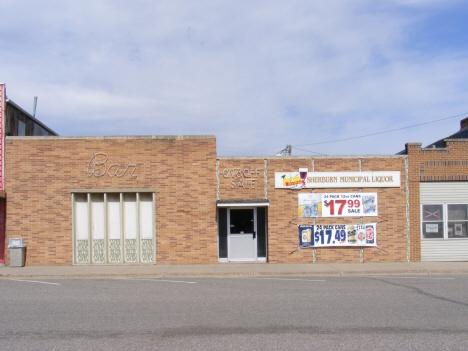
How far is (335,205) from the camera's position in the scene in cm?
1697

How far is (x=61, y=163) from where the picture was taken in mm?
16484

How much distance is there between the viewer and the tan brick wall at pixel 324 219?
1680cm

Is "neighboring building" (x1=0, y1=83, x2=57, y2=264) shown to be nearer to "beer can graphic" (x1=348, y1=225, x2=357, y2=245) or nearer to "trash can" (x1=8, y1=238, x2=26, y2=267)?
"trash can" (x1=8, y1=238, x2=26, y2=267)

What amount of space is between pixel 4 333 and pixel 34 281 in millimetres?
6552

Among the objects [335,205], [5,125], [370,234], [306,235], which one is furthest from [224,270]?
[5,125]

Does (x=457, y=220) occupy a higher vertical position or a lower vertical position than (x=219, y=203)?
lower

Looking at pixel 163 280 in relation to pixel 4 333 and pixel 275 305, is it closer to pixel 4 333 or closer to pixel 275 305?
pixel 275 305

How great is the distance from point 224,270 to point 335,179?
5.53 meters

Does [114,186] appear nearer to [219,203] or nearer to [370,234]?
[219,203]

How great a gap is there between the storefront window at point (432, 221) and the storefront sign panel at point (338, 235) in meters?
2.01

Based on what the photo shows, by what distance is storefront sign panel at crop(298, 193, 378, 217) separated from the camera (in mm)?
16906

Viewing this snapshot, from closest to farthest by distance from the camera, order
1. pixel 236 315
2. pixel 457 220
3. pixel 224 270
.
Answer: pixel 236 315
pixel 224 270
pixel 457 220

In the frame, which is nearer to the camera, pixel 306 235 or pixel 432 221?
pixel 306 235

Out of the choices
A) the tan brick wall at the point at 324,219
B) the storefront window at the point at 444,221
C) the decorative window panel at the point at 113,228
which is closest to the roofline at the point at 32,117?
the decorative window panel at the point at 113,228
